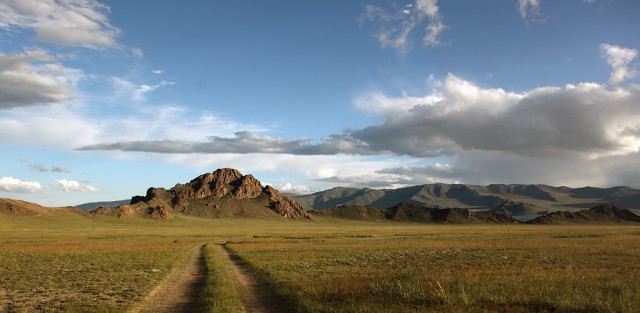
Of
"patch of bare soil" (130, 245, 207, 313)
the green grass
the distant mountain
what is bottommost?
"patch of bare soil" (130, 245, 207, 313)

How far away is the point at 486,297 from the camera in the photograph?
15.9 m

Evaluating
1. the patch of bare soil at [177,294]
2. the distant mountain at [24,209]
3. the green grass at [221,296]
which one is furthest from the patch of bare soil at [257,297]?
the distant mountain at [24,209]

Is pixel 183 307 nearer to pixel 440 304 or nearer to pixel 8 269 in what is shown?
pixel 440 304

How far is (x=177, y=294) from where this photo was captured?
739 inches

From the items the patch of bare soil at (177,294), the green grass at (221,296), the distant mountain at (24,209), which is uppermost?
the distant mountain at (24,209)

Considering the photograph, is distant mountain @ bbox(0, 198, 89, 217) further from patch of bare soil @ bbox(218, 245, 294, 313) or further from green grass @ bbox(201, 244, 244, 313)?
green grass @ bbox(201, 244, 244, 313)

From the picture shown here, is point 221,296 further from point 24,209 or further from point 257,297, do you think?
point 24,209

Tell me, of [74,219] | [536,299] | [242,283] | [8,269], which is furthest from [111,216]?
[536,299]

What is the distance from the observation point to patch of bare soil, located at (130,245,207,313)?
1561 cm

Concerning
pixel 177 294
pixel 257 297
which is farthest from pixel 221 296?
pixel 177 294

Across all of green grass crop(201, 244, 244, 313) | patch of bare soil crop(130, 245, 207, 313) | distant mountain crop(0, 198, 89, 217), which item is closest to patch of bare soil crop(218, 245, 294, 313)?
green grass crop(201, 244, 244, 313)

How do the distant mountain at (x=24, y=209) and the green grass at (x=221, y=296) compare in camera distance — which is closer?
the green grass at (x=221, y=296)

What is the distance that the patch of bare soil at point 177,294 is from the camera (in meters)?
15.6

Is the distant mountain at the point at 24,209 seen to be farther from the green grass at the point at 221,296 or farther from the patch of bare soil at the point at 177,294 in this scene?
the green grass at the point at 221,296
